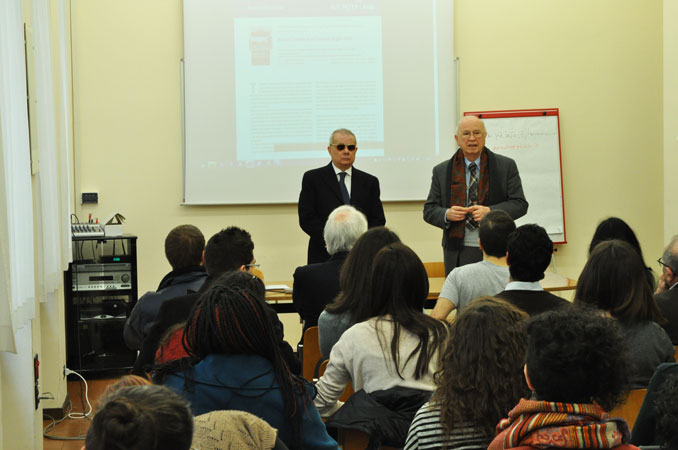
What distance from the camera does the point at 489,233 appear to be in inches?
140

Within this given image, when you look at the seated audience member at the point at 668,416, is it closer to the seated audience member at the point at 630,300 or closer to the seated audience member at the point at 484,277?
the seated audience member at the point at 630,300

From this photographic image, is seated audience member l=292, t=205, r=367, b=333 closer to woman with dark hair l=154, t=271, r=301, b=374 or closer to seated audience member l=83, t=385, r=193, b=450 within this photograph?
woman with dark hair l=154, t=271, r=301, b=374

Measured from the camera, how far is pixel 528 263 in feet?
9.86

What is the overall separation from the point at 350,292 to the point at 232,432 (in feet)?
4.36

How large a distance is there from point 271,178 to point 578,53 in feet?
9.09

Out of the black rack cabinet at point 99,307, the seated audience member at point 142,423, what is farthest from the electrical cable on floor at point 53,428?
the seated audience member at point 142,423

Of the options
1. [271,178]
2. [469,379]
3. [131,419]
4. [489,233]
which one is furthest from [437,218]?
[131,419]

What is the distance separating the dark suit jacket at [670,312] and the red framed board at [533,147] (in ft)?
11.8

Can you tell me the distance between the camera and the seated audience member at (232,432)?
166 centimetres

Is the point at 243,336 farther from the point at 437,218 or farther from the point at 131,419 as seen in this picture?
the point at 437,218

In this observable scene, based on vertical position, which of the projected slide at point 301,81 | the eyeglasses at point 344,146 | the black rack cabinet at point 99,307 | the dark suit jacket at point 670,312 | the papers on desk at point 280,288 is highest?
the projected slide at point 301,81

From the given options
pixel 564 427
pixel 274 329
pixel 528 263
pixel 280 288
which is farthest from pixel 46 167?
pixel 564 427

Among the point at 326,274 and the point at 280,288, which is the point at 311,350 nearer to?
the point at 326,274

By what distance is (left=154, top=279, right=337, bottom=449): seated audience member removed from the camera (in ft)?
6.46
